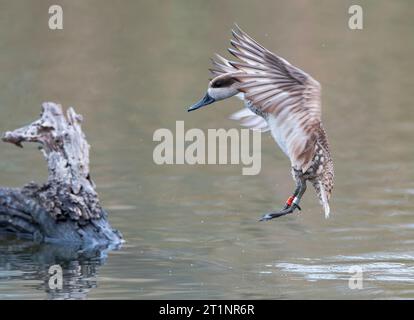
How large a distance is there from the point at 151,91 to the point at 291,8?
621 cm

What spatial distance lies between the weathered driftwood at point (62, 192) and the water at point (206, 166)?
239mm

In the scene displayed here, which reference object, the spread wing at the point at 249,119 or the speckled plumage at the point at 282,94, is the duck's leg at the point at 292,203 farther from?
the spread wing at the point at 249,119

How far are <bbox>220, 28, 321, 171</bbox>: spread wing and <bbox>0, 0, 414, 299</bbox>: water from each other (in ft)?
4.45

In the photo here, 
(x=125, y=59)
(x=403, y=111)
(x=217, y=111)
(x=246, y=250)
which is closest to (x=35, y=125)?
(x=246, y=250)

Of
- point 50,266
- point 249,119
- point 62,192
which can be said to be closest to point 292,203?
point 249,119

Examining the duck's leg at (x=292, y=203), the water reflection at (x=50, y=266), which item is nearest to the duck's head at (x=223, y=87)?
the duck's leg at (x=292, y=203)

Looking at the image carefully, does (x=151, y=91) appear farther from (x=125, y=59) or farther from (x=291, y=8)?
(x=291, y=8)

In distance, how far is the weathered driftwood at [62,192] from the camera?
1027cm

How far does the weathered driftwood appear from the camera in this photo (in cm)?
1027

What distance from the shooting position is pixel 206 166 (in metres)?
13.8

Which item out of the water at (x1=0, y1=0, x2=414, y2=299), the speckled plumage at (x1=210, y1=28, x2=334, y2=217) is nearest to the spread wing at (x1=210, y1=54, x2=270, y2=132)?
the speckled plumage at (x1=210, y1=28, x2=334, y2=217)

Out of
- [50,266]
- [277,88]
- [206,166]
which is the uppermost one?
[277,88]

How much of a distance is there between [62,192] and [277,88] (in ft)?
9.12

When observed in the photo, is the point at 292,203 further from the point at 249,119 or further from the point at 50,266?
the point at 50,266
